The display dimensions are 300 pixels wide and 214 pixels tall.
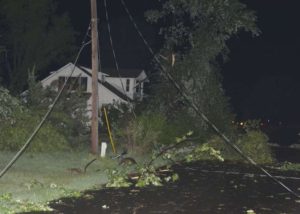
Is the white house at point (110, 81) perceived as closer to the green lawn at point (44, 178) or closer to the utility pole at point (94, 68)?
the utility pole at point (94, 68)

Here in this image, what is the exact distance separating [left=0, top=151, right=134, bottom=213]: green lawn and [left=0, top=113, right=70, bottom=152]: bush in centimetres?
58

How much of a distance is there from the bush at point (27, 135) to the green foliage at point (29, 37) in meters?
42.6

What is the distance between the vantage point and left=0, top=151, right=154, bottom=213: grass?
44.0 ft

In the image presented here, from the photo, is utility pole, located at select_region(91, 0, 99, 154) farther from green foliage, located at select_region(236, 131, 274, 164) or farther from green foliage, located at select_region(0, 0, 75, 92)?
green foliage, located at select_region(0, 0, 75, 92)

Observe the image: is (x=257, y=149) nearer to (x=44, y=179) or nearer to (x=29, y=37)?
(x=44, y=179)

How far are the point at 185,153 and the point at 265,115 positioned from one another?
4913 centimetres

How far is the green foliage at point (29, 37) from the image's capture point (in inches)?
2571

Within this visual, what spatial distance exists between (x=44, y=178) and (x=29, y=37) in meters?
51.1

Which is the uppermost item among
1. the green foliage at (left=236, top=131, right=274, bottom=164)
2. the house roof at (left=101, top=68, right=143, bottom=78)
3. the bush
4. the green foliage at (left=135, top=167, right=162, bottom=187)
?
the house roof at (left=101, top=68, right=143, bottom=78)

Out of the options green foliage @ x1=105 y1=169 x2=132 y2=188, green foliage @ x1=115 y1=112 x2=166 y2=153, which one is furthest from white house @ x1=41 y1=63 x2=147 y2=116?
green foliage @ x1=105 y1=169 x2=132 y2=188

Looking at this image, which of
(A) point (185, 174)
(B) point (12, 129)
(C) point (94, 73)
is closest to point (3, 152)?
(B) point (12, 129)

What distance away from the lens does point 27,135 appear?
863 inches

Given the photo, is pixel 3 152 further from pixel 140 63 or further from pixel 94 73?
pixel 140 63

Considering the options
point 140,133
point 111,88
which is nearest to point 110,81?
point 111,88
